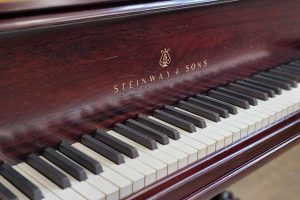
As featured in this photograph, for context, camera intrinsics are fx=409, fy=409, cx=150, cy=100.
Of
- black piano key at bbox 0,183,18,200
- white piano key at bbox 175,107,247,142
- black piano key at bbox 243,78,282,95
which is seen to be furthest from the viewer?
black piano key at bbox 243,78,282,95

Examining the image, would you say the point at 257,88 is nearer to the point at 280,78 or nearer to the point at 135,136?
the point at 280,78

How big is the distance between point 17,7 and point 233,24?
84 centimetres

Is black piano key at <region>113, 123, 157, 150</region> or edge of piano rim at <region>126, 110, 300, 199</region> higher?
A: black piano key at <region>113, 123, 157, 150</region>

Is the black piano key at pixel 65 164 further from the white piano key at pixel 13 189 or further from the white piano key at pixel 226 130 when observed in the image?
the white piano key at pixel 226 130

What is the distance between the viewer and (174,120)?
3.87 feet

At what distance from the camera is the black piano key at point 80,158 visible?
3.04 ft

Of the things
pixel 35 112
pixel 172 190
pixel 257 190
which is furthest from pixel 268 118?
pixel 257 190

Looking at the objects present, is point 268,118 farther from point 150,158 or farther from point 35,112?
point 35,112

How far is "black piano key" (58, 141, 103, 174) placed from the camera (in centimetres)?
93

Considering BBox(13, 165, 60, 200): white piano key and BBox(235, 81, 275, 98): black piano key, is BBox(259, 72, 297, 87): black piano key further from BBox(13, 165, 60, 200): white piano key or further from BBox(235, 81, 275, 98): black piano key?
BBox(13, 165, 60, 200): white piano key

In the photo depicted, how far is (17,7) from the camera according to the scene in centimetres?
85

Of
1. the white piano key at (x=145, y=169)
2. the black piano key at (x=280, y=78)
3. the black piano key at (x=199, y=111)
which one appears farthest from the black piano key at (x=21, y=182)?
the black piano key at (x=280, y=78)

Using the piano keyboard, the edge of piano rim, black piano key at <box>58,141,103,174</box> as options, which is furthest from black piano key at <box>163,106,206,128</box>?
black piano key at <box>58,141,103,174</box>

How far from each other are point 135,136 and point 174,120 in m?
0.15
